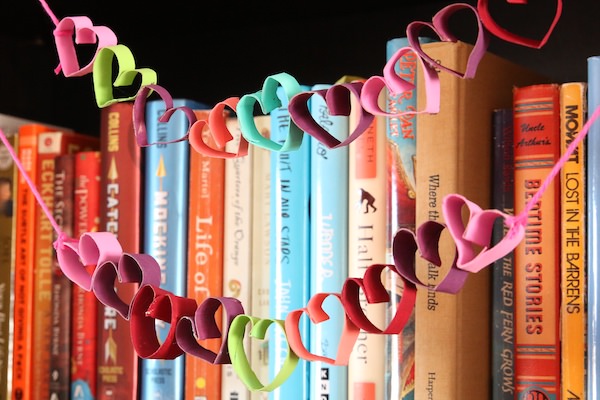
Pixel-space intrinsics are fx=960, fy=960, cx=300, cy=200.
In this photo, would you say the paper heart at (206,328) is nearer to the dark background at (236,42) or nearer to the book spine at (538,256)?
the book spine at (538,256)

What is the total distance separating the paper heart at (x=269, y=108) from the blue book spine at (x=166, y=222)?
0.22 metres

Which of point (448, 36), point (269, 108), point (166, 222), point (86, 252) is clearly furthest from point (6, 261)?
point (448, 36)

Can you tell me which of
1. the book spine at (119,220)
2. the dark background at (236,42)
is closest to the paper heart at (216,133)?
the book spine at (119,220)

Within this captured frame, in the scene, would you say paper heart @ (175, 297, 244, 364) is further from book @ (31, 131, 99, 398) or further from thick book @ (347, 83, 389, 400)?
book @ (31, 131, 99, 398)

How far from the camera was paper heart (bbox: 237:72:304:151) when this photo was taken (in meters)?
0.61

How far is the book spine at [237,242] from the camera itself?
80 centimetres

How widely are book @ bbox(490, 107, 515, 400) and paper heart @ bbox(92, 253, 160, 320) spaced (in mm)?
255

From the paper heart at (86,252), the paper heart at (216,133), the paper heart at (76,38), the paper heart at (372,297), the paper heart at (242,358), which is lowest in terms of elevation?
the paper heart at (242,358)

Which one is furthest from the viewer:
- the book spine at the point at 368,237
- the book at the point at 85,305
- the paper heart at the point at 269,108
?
the book at the point at 85,305

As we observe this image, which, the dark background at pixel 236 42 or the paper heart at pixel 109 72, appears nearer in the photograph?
the paper heart at pixel 109 72

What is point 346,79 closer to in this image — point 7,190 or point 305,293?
point 305,293

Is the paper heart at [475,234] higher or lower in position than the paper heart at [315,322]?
higher

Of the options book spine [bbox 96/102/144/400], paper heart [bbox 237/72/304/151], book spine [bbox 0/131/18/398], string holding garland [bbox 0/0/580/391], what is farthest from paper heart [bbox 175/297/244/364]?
book spine [bbox 0/131/18/398]

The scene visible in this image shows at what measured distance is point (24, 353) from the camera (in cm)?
88
